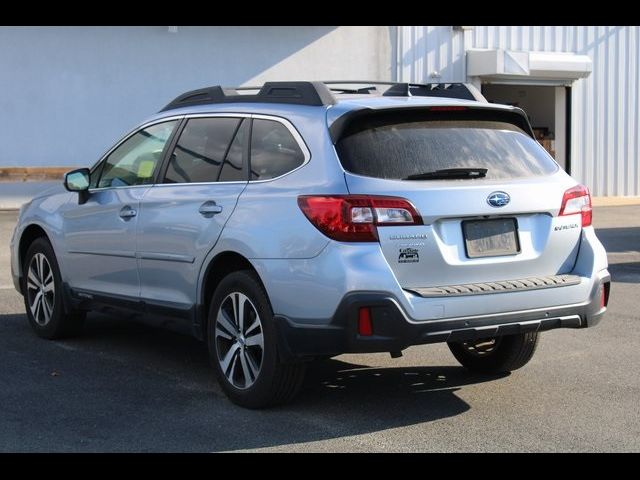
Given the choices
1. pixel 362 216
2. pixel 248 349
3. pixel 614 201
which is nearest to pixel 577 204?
pixel 362 216

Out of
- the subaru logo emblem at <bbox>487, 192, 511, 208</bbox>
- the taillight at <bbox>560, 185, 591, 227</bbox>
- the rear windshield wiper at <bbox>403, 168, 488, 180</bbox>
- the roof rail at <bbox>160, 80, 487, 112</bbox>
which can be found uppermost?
the roof rail at <bbox>160, 80, 487, 112</bbox>

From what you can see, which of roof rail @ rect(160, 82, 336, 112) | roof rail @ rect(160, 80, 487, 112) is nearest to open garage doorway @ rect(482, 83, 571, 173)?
roof rail @ rect(160, 80, 487, 112)

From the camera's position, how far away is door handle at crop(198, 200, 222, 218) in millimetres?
6223

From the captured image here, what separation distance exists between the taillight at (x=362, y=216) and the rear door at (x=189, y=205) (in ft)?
2.77

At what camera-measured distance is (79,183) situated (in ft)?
24.9

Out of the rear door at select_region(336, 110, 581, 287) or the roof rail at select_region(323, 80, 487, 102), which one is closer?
the rear door at select_region(336, 110, 581, 287)

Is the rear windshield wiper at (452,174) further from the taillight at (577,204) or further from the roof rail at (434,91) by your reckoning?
the roof rail at (434,91)

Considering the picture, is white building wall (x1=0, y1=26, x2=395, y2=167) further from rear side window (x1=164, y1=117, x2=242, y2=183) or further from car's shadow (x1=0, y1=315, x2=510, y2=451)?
rear side window (x1=164, y1=117, x2=242, y2=183)

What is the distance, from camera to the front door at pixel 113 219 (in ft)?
23.2

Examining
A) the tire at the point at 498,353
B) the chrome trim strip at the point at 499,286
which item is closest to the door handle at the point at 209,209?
the chrome trim strip at the point at 499,286

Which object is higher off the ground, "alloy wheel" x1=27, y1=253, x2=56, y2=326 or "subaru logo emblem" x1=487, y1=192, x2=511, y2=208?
"subaru logo emblem" x1=487, y1=192, x2=511, y2=208

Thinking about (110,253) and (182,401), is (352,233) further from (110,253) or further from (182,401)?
(110,253)

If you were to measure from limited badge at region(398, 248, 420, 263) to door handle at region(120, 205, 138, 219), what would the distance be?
7.47 feet
